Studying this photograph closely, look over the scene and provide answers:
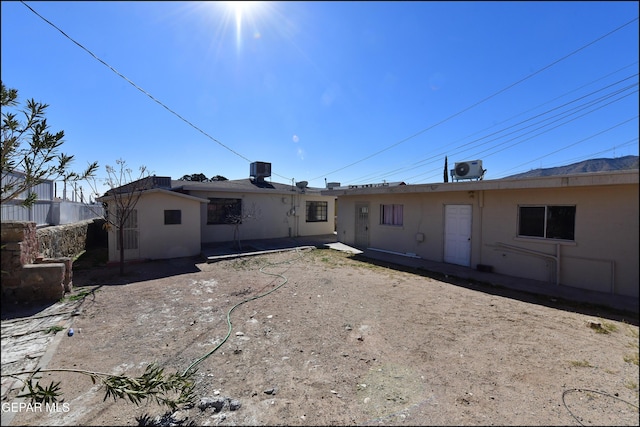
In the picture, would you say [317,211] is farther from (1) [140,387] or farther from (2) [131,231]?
(1) [140,387]

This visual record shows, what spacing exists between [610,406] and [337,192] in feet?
40.2

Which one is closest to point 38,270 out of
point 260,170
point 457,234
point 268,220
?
point 268,220

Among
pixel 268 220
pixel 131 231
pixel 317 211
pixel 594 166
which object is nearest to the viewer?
pixel 594 166

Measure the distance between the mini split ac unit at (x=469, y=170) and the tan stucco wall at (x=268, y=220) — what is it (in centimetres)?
877

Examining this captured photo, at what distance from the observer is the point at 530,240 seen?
6.02 metres

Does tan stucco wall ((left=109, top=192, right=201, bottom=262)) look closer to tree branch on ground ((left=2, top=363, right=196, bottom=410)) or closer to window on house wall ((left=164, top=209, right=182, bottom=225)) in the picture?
window on house wall ((left=164, top=209, right=182, bottom=225))

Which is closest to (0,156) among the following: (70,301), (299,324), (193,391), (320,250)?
(193,391)

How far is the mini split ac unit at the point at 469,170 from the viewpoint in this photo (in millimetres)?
8328

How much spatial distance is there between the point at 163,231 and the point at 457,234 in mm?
10178

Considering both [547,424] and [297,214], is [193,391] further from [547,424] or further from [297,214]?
[297,214]

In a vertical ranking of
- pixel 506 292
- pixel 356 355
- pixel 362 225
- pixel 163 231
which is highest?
pixel 362 225

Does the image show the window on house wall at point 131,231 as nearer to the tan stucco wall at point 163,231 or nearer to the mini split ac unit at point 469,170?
the tan stucco wall at point 163,231

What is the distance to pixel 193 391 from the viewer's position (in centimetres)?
297

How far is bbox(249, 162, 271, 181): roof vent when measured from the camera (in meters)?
16.6
